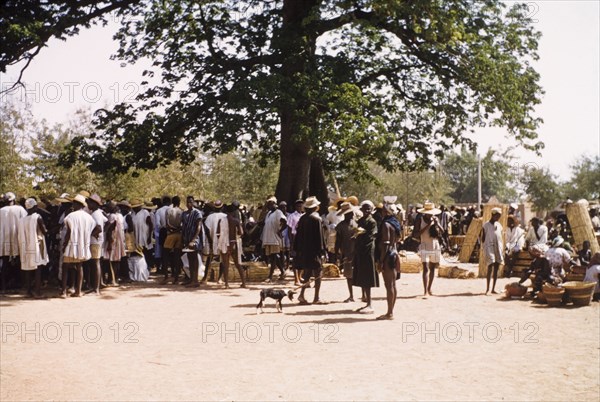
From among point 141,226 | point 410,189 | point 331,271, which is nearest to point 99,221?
point 141,226

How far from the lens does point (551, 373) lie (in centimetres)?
843

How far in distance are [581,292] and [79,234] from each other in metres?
10.7

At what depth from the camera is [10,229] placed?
14305mm

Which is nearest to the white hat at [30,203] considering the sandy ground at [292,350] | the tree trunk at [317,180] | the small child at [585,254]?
the sandy ground at [292,350]

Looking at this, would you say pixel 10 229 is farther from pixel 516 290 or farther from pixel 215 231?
pixel 516 290

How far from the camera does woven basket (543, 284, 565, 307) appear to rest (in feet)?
46.4

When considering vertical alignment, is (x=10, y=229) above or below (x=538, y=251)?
above

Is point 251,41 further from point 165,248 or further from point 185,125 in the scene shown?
point 165,248

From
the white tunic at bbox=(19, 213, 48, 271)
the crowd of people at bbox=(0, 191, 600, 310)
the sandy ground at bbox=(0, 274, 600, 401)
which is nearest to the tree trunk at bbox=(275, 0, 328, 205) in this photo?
the crowd of people at bbox=(0, 191, 600, 310)

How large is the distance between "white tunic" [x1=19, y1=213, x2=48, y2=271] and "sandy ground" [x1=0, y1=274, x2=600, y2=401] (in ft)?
2.85

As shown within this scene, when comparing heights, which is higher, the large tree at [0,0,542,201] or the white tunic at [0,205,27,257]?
the large tree at [0,0,542,201]

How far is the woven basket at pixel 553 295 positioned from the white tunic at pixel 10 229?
11483mm

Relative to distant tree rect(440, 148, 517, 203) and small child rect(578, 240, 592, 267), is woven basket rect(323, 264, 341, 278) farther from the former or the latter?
distant tree rect(440, 148, 517, 203)

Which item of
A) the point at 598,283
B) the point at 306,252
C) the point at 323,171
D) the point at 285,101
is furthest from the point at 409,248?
the point at 306,252
